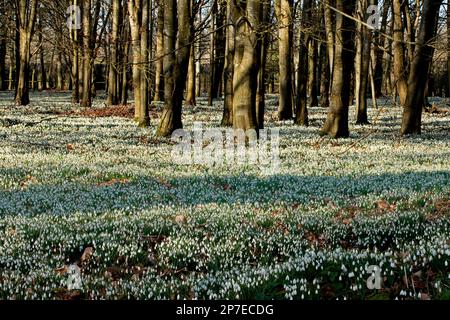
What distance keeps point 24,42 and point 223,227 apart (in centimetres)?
3573

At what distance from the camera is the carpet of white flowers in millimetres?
5715

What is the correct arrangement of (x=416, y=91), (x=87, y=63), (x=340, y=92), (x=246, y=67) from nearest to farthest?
(x=246, y=67)
(x=340, y=92)
(x=416, y=91)
(x=87, y=63)

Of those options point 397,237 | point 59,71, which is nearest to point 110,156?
point 397,237

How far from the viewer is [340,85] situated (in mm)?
23203

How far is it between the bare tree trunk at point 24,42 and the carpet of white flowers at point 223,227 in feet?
80.4

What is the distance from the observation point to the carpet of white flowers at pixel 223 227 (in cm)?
571

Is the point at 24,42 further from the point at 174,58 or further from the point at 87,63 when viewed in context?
the point at 174,58

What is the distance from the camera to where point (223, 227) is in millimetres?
8430

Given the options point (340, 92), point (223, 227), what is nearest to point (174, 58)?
point (340, 92)

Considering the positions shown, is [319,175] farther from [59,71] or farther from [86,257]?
[59,71]

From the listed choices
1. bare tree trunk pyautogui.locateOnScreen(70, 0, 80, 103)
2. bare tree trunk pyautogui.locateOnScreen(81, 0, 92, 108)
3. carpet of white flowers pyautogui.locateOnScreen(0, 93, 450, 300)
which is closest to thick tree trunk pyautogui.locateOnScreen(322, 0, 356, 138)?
carpet of white flowers pyautogui.locateOnScreen(0, 93, 450, 300)

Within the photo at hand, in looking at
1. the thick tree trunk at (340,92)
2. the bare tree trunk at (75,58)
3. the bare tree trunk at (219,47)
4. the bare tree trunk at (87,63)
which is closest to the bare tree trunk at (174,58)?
the thick tree trunk at (340,92)
